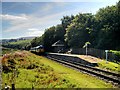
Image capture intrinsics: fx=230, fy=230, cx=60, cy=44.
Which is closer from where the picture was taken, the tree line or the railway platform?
the railway platform

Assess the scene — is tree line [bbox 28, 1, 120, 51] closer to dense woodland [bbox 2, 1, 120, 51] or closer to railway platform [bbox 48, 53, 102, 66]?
dense woodland [bbox 2, 1, 120, 51]

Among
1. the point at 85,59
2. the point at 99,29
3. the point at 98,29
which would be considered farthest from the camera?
the point at 98,29

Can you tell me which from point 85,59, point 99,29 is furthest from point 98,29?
point 85,59

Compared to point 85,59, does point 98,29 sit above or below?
above

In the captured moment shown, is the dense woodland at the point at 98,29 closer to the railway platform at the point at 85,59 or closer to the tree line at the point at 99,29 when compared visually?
the tree line at the point at 99,29

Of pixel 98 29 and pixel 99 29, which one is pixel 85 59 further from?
pixel 98 29

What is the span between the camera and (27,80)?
19.0 metres

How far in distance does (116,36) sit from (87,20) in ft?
55.9

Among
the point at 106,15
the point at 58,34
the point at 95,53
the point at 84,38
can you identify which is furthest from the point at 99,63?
the point at 58,34

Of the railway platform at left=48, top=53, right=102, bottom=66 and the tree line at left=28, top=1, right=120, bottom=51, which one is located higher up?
the tree line at left=28, top=1, right=120, bottom=51

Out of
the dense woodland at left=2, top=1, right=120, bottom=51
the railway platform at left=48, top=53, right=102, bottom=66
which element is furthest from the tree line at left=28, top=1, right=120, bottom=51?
the railway platform at left=48, top=53, right=102, bottom=66

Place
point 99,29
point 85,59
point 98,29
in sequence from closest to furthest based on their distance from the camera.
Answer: point 85,59 < point 99,29 < point 98,29

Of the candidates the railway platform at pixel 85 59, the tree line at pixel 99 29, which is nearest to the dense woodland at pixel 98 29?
the tree line at pixel 99 29

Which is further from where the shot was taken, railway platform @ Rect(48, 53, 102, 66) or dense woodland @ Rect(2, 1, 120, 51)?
dense woodland @ Rect(2, 1, 120, 51)
